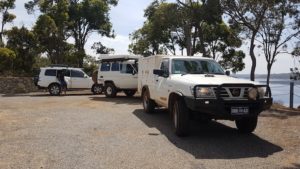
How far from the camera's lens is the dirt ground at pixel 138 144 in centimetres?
725

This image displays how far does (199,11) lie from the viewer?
869 inches

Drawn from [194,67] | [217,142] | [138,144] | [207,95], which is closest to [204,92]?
[207,95]

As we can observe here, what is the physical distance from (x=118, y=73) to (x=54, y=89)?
5.18 meters

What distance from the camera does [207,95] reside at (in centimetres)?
877

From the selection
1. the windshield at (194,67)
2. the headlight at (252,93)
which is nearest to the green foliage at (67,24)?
the windshield at (194,67)

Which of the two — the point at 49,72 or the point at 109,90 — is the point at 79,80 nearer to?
the point at 49,72

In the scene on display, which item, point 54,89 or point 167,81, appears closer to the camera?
point 167,81

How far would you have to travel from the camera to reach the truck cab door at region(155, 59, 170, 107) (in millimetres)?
11007

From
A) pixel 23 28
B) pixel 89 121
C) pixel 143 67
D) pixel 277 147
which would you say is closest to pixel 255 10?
pixel 143 67

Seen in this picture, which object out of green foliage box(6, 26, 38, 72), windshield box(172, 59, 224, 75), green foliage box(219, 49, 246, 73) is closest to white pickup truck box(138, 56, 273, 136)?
windshield box(172, 59, 224, 75)

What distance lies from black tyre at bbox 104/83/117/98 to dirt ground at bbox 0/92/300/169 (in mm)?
8213

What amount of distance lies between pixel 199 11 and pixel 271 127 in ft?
39.6

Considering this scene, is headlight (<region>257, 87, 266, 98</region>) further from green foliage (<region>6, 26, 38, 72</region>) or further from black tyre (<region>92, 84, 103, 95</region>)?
green foliage (<region>6, 26, 38, 72</region>)

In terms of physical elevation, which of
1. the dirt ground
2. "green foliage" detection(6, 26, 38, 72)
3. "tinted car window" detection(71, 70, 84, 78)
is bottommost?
the dirt ground
